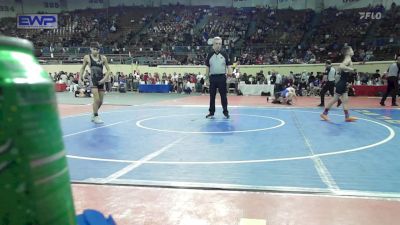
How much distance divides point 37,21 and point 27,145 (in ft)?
139

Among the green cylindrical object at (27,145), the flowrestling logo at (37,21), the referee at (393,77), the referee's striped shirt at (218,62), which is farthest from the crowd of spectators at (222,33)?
the green cylindrical object at (27,145)

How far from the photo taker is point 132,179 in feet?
14.1

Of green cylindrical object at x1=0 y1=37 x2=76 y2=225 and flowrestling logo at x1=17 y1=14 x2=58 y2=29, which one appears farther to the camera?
flowrestling logo at x1=17 y1=14 x2=58 y2=29

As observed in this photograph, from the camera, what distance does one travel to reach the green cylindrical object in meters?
0.85

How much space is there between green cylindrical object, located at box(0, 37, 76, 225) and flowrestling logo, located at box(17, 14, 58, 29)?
138 ft

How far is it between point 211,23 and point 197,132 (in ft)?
101

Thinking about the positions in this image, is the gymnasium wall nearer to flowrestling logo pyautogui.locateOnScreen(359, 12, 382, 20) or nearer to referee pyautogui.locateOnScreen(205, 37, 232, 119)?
flowrestling logo pyautogui.locateOnScreen(359, 12, 382, 20)

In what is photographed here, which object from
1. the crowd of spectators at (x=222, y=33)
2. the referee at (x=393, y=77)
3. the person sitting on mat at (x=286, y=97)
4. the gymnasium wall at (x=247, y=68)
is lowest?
the person sitting on mat at (x=286, y=97)

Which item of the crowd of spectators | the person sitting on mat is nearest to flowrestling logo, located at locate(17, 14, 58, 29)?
the crowd of spectators

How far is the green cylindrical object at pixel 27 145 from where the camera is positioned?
2.79 feet

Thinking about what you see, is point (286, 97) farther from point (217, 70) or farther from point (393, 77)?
point (217, 70)

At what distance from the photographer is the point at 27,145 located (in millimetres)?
864

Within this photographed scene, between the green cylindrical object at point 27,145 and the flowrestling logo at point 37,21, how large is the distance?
42.1 meters

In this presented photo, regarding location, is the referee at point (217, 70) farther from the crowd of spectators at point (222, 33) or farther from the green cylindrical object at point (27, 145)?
the crowd of spectators at point (222, 33)
